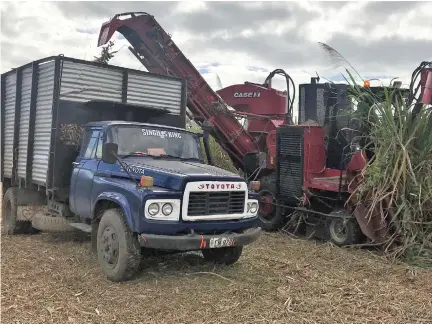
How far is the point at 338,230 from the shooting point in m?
8.16

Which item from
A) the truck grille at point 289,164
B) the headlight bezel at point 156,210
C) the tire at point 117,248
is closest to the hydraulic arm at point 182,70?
the truck grille at point 289,164

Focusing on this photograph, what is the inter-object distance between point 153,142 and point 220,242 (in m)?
1.86

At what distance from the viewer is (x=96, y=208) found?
630 centimetres

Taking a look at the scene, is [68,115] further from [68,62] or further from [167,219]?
[167,219]

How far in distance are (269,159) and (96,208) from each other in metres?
4.81

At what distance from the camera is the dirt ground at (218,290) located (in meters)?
4.61

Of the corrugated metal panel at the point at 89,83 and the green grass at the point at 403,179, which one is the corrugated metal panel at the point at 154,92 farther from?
the green grass at the point at 403,179

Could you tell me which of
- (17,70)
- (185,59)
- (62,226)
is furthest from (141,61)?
(62,226)

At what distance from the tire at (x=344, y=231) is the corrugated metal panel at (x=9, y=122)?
20.5 feet

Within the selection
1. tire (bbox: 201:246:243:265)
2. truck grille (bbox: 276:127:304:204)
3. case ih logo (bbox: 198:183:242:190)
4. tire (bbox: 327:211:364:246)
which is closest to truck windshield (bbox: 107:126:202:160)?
case ih logo (bbox: 198:183:242:190)

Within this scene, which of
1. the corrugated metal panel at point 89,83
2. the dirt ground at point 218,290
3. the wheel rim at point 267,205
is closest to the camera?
the dirt ground at point 218,290

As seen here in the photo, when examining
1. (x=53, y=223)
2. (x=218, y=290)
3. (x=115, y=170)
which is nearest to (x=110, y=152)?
(x=115, y=170)

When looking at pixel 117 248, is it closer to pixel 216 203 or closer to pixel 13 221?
pixel 216 203

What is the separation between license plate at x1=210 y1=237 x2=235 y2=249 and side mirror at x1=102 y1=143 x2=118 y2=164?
1.62 meters
